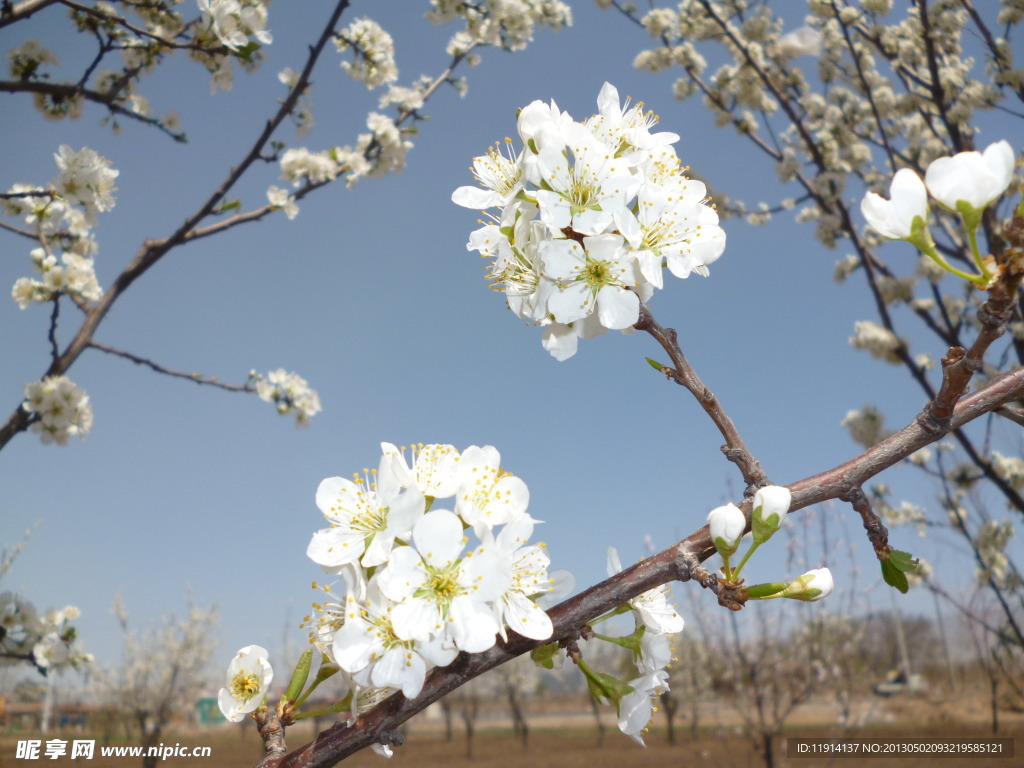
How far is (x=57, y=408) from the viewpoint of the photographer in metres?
2.90

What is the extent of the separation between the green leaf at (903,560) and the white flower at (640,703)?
0.31 metres

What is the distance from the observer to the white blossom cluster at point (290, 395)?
4316mm

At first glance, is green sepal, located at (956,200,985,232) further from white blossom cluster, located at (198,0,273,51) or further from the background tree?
the background tree

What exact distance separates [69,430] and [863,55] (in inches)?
233

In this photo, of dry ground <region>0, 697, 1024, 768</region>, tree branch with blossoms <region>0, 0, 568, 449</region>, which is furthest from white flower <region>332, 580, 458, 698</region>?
dry ground <region>0, 697, 1024, 768</region>

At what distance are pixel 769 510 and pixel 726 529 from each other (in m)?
0.06

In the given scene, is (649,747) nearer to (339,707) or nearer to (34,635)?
(34,635)

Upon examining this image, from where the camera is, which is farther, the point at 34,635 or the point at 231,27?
the point at 34,635

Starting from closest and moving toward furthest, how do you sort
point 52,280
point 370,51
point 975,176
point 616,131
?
point 975,176 < point 616,131 < point 52,280 < point 370,51

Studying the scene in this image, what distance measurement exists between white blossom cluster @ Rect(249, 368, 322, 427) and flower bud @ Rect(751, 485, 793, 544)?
3963 millimetres

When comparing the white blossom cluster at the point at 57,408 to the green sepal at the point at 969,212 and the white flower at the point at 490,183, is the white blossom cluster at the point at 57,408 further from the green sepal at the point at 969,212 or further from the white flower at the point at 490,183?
the green sepal at the point at 969,212

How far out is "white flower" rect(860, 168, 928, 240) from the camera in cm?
71

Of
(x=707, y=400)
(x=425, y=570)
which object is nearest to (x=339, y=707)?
(x=425, y=570)

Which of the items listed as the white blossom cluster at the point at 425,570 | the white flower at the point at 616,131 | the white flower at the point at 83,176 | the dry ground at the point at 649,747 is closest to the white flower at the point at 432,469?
the white blossom cluster at the point at 425,570
